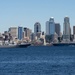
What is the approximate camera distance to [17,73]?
7581 centimetres

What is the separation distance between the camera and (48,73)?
75.8 meters

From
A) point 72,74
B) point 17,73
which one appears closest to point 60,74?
point 72,74

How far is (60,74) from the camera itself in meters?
73.6

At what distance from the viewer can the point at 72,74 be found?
73.8 m

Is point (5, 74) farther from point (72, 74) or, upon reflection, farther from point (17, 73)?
point (72, 74)

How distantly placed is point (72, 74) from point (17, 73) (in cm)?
945

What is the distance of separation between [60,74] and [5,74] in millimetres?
9211

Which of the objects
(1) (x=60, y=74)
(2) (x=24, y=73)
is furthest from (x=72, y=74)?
(2) (x=24, y=73)

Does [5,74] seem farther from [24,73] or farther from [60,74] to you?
[60,74]

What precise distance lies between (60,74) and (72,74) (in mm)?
2024

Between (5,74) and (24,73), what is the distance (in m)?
3.43

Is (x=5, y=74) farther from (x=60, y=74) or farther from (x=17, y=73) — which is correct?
(x=60, y=74)

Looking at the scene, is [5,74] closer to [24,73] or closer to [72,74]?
[24,73]

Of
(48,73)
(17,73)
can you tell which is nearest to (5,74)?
(17,73)
